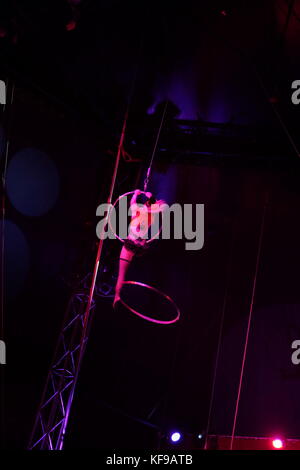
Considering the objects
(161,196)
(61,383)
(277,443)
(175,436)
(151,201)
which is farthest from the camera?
(161,196)

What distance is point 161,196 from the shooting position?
300 inches

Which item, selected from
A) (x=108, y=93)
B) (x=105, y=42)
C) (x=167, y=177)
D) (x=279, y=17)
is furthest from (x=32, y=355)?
(x=279, y=17)

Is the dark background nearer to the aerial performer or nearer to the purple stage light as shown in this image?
the purple stage light

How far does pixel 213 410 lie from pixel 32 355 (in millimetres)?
3077

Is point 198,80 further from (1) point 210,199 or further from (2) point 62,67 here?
(1) point 210,199

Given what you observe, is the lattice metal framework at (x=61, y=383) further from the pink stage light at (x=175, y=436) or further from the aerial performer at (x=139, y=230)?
the pink stage light at (x=175, y=436)

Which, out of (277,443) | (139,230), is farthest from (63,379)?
(277,443)

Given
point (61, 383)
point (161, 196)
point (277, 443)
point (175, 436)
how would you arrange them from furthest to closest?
point (161, 196) → point (175, 436) → point (277, 443) → point (61, 383)

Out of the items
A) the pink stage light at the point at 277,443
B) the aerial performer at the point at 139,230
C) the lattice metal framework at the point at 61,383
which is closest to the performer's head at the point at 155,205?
the aerial performer at the point at 139,230

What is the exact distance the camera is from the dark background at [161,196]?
483 centimetres

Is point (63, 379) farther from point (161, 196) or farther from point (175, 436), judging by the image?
point (161, 196)

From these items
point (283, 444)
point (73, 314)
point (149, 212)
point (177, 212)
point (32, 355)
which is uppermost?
point (177, 212)

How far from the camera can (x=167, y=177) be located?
23.9 feet

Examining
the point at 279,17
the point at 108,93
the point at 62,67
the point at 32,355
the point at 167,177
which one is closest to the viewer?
the point at 279,17
